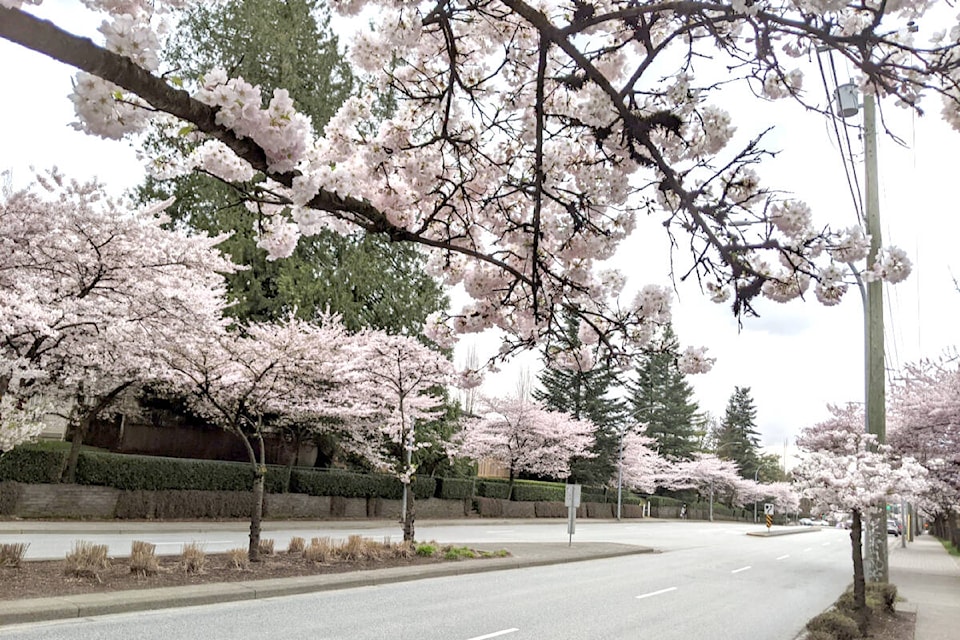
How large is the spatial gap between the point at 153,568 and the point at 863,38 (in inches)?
425

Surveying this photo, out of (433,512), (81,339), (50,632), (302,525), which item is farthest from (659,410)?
(50,632)

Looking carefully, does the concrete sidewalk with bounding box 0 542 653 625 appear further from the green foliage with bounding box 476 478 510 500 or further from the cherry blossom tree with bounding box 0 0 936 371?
the green foliage with bounding box 476 478 510 500

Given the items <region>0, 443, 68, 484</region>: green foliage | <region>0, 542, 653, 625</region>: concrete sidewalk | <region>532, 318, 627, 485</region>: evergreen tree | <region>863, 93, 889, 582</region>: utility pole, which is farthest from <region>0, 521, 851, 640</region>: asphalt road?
<region>532, 318, 627, 485</region>: evergreen tree

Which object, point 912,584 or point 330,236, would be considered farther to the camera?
point 330,236

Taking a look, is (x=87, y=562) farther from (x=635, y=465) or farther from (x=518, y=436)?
(x=635, y=465)

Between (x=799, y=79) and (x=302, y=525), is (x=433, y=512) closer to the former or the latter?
(x=302, y=525)

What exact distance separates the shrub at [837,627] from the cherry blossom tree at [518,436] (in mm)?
31471

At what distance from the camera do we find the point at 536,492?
41656mm

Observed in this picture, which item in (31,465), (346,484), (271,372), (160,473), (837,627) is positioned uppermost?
(271,372)

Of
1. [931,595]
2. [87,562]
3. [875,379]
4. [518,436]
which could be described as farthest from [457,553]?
[518,436]

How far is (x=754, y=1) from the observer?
3.51 m

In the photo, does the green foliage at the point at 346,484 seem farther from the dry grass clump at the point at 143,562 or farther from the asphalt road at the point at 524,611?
the dry grass clump at the point at 143,562

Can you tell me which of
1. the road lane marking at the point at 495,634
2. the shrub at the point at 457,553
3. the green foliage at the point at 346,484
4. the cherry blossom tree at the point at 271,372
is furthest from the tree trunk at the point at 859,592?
the green foliage at the point at 346,484

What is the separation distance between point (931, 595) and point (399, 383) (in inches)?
478
